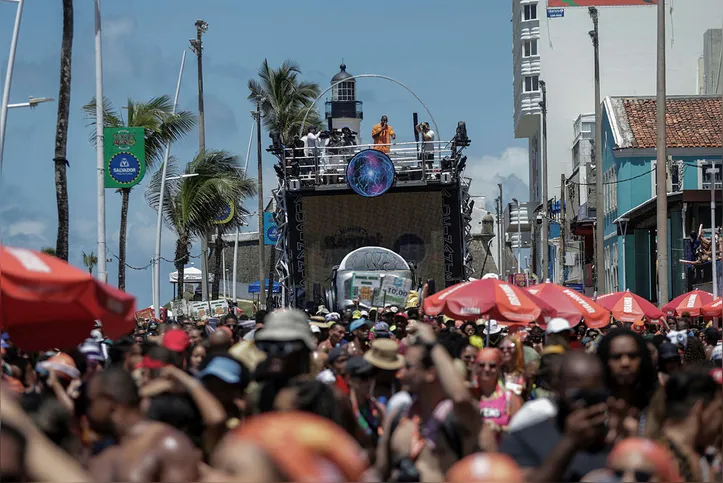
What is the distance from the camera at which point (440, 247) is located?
4238 cm

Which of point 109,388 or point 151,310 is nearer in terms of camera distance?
point 109,388

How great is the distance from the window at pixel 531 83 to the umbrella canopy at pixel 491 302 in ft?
237

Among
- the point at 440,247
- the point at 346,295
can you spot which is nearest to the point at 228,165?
the point at 440,247

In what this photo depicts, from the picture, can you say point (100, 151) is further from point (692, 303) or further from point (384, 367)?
point (384, 367)

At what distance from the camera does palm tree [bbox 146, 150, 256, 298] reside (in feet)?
150

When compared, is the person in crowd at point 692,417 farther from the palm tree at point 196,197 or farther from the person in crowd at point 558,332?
the palm tree at point 196,197

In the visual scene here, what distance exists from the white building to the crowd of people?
218 ft

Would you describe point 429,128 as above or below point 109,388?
above

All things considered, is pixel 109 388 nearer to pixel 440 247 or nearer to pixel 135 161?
pixel 135 161

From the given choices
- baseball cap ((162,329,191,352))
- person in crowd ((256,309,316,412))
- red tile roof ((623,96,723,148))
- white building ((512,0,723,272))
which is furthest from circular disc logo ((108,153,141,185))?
white building ((512,0,723,272))

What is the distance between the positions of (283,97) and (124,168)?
37.4 metres

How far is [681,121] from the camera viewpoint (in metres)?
55.5

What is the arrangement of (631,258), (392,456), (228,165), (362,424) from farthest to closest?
(631,258)
(228,165)
(362,424)
(392,456)

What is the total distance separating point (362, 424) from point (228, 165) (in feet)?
131
